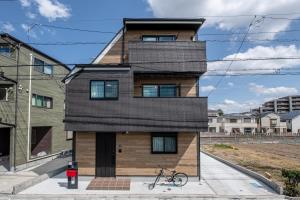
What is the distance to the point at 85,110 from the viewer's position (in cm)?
1413

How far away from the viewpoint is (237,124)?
8031 cm

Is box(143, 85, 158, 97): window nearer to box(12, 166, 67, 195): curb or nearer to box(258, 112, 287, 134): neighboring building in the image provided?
box(12, 166, 67, 195): curb

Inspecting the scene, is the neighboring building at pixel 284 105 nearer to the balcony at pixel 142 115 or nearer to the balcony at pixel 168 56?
the balcony at pixel 168 56

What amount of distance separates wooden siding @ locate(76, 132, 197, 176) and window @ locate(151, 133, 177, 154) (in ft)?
0.74

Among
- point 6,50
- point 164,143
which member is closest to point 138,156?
point 164,143

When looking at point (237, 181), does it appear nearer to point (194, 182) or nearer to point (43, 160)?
point (194, 182)

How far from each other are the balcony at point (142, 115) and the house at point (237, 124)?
226 ft

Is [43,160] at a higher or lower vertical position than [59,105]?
lower

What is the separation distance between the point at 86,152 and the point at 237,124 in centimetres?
7205

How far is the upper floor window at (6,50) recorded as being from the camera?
1808 centimetres

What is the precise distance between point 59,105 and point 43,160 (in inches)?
233

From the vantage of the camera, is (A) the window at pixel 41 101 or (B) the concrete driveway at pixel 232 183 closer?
(B) the concrete driveway at pixel 232 183

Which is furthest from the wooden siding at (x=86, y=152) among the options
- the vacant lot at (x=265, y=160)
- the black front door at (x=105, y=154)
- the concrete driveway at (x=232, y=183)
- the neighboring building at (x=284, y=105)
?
the neighboring building at (x=284, y=105)

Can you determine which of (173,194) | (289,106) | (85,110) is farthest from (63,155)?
(289,106)
